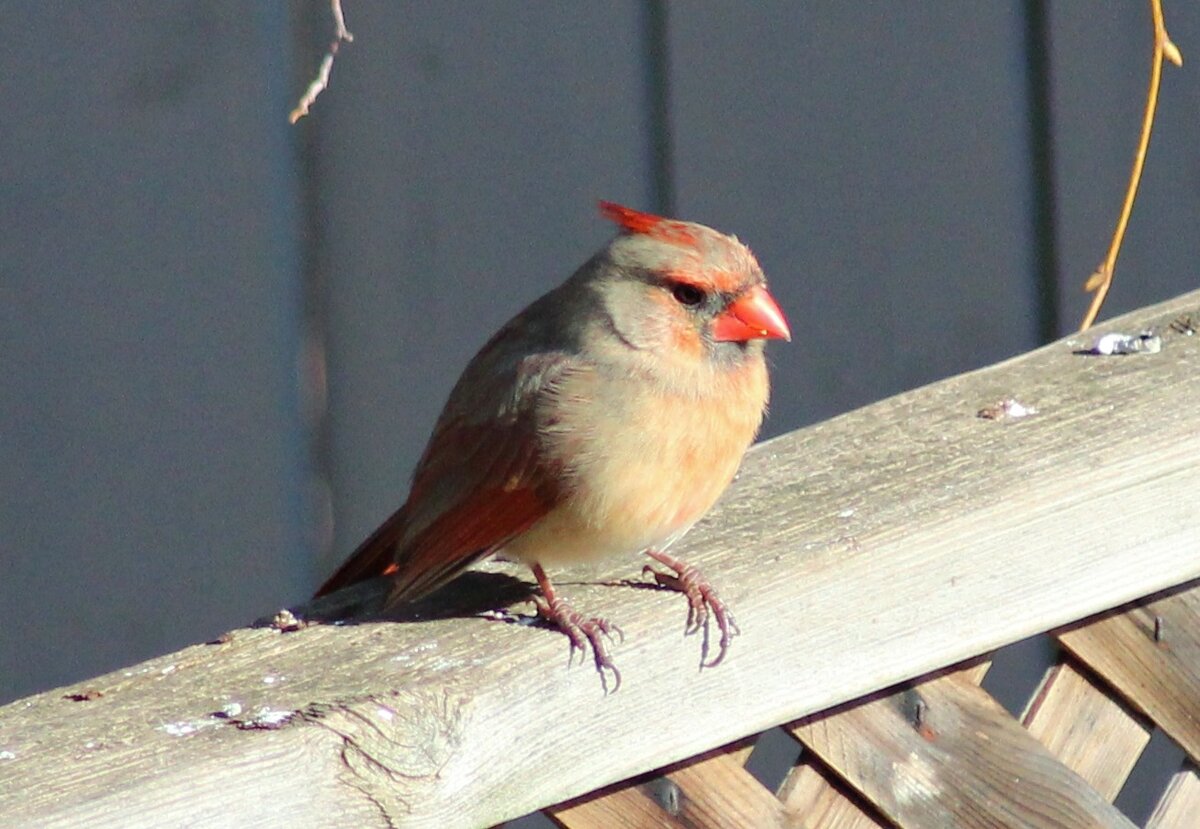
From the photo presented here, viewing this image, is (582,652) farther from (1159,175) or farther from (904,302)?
(1159,175)

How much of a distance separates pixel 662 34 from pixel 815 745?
1793mm

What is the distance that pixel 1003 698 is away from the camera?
3475 mm

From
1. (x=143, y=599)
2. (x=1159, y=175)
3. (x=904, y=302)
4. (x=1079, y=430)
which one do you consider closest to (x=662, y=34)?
(x=904, y=302)

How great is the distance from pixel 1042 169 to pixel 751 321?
1.18 m

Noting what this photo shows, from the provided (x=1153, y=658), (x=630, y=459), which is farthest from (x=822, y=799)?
(x=630, y=459)

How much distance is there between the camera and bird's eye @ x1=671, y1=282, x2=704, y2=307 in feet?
8.00

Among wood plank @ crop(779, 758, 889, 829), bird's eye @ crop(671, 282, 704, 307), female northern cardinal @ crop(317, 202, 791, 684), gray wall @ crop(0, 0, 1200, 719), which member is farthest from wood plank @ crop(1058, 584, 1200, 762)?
gray wall @ crop(0, 0, 1200, 719)

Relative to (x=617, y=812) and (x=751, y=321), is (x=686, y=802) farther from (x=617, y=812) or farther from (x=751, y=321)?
(x=751, y=321)

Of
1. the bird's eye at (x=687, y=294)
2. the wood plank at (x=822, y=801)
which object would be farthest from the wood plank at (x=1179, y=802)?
the bird's eye at (x=687, y=294)

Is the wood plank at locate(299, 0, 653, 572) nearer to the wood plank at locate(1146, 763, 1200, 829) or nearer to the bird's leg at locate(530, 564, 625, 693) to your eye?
the bird's leg at locate(530, 564, 625, 693)

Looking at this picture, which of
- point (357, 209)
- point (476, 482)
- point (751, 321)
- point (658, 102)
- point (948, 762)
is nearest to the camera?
point (948, 762)

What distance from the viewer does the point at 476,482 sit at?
2250 millimetres

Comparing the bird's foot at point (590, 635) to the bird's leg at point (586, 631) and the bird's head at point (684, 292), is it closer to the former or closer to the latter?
the bird's leg at point (586, 631)

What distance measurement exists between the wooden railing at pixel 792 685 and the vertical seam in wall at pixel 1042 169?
4.69 ft
